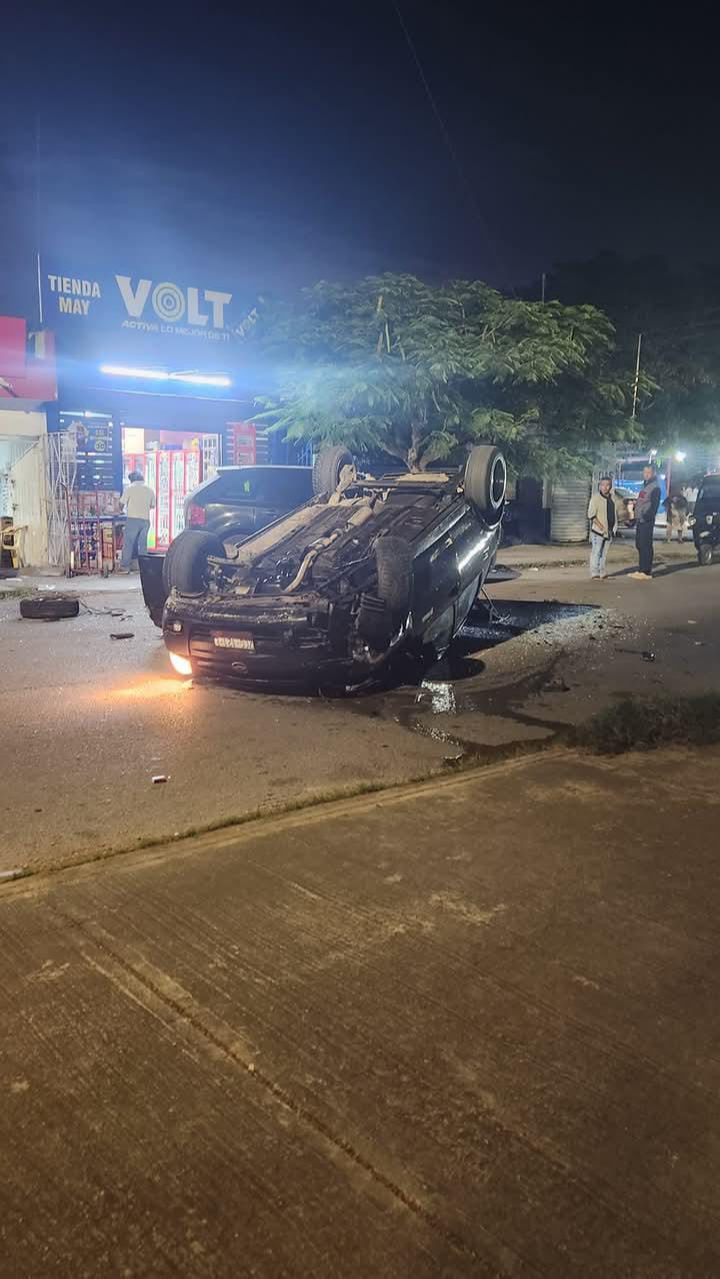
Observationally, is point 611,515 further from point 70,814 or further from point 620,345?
point 70,814

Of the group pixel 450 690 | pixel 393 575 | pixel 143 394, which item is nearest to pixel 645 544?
pixel 450 690

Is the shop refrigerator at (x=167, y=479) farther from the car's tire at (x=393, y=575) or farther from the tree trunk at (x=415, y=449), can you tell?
the car's tire at (x=393, y=575)

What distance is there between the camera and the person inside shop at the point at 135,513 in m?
17.0

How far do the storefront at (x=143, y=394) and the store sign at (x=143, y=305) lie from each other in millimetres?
20

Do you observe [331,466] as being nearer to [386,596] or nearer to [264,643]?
[386,596]

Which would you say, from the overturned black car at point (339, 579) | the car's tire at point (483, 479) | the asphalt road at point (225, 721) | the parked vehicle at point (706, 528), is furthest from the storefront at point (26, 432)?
the parked vehicle at point (706, 528)

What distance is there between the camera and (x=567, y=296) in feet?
86.0

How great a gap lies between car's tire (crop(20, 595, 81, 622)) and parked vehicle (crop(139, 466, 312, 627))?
211cm

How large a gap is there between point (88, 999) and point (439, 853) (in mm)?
1802

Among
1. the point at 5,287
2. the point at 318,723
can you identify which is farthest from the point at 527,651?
the point at 5,287

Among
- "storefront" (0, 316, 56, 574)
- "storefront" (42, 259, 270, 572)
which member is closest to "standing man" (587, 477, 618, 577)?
"storefront" (42, 259, 270, 572)

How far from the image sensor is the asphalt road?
5207 millimetres

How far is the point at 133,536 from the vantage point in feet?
57.0

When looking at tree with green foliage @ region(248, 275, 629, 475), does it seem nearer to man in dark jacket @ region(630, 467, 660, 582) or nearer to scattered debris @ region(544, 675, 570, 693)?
man in dark jacket @ region(630, 467, 660, 582)
